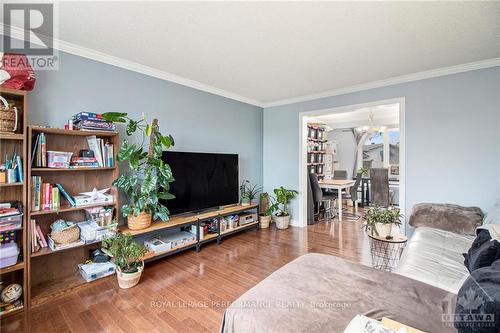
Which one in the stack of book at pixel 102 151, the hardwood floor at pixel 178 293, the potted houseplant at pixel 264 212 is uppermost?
the stack of book at pixel 102 151

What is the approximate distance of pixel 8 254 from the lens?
5.71ft

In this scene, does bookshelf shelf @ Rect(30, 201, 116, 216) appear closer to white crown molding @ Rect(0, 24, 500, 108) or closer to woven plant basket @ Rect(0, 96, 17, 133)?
woven plant basket @ Rect(0, 96, 17, 133)

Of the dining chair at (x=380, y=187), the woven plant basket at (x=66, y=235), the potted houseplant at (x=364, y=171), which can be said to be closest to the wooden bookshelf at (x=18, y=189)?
the woven plant basket at (x=66, y=235)

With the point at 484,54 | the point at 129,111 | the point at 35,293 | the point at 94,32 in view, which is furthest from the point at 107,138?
the point at 484,54

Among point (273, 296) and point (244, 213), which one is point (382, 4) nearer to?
point (273, 296)

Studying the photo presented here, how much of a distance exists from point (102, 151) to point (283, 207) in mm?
3067

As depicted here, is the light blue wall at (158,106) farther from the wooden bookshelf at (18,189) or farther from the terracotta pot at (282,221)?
the terracotta pot at (282,221)

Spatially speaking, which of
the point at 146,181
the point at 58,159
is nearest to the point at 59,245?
the point at 58,159

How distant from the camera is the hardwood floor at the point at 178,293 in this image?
5.41ft

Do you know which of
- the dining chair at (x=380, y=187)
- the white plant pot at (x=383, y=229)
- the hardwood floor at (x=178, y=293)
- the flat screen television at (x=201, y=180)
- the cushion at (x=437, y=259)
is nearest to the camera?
the cushion at (x=437, y=259)

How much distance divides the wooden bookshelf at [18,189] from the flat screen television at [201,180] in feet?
4.07

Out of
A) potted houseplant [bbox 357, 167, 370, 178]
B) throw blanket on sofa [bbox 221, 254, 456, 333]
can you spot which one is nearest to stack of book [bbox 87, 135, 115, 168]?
throw blanket on sofa [bbox 221, 254, 456, 333]

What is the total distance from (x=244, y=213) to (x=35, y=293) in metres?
2.67

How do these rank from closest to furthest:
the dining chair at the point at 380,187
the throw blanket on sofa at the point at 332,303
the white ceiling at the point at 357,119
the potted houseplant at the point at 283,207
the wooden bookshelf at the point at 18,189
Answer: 1. the throw blanket on sofa at the point at 332,303
2. the wooden bookshelf at the point at 18,189
3. the potted houseplant at the point at 283,207
4. the dining chair at the point at 380,187
5. the white ceiling at the point at 357,119
